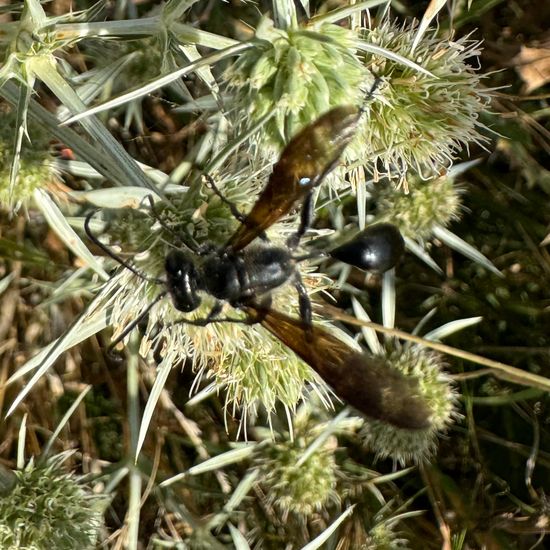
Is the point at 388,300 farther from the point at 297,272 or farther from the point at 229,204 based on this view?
the point at 229,204

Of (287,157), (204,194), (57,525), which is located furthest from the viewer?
(57,525)

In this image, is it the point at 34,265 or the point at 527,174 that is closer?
the point at 34,265

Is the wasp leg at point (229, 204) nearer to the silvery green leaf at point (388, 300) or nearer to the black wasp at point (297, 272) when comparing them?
the black wasp at point (297, 272)

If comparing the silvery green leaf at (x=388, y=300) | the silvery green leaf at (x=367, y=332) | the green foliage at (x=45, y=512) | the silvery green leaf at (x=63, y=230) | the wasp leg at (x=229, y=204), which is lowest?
the green foliage at (x=45, y=512)

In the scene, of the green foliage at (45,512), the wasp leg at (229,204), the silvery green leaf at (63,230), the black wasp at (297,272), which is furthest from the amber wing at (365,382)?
the green foliage at (45,512)

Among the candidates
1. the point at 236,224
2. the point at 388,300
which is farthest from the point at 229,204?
the point at 388,300

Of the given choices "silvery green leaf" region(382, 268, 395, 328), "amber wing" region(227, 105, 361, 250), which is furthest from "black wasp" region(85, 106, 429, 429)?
"silvery green leaf" region(382, 268, 395, 328)

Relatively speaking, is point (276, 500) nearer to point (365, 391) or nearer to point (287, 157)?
point (365, 391)

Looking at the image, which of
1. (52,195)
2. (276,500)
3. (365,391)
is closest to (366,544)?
(276,500)
